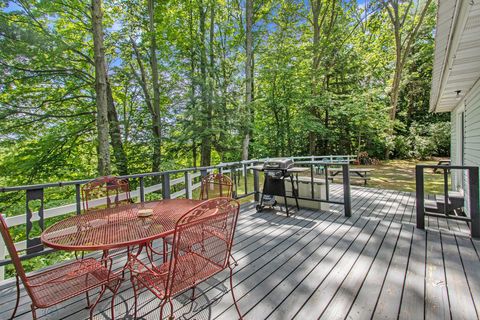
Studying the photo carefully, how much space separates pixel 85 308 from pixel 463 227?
15.4 feet

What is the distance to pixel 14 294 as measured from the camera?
2000mm

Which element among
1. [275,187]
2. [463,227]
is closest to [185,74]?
[275,187]

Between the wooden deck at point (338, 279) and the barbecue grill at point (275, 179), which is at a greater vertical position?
the barbecue grill at point (275, 179)

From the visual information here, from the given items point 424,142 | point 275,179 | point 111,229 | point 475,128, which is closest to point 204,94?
point 275,179

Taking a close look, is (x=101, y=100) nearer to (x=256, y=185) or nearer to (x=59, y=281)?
(x=256, y=185)

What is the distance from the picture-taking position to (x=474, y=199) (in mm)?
2711

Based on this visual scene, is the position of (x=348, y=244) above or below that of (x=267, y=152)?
below

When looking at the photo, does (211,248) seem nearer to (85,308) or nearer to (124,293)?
(124,293)

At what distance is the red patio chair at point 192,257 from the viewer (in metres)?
1.33

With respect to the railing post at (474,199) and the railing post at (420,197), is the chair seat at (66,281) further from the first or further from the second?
the railing post at (474,199)

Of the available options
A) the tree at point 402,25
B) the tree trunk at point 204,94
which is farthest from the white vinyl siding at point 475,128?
the tree at point 402,25

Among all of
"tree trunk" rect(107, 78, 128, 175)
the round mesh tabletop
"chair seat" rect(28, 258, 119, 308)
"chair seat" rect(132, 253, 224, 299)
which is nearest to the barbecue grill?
the round mesh tabletop

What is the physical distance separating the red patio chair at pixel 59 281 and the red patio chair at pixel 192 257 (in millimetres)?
239

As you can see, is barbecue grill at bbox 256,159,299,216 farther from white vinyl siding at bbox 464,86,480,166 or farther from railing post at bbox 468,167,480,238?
white vinyl siding at bbox 464,86,480,166
